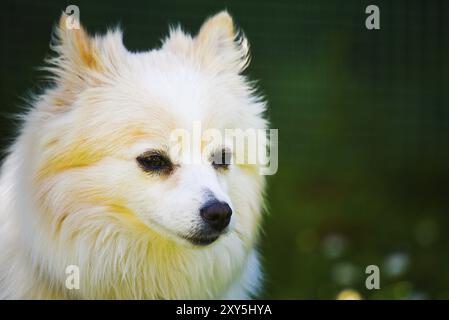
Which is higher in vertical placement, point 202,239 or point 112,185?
point 112,185

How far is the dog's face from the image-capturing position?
2662 millimetres

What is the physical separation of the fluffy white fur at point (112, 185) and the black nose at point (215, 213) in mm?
38

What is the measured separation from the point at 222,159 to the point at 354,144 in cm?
171

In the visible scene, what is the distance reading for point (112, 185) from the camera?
2717 mm

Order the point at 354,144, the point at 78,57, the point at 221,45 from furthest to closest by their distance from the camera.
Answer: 1. the point at 354,144
2. the point at 221,45
3. the point at 78,57

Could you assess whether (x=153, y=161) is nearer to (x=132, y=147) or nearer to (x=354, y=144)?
(x=132, y=147)

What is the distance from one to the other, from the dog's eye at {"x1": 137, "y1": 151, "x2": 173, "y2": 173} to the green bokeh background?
4.71ft

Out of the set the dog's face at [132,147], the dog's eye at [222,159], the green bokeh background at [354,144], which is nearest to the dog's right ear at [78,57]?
the dog's face at [132,147]

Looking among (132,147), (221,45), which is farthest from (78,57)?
(221,45)

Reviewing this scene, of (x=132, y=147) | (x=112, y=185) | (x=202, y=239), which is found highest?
(x=132, y=147)

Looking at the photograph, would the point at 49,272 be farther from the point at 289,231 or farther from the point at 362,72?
the point at 362,72

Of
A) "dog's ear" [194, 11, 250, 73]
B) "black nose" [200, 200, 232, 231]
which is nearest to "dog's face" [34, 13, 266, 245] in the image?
"black nose" [200, 200, 232, 231]

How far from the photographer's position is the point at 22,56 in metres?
3.67

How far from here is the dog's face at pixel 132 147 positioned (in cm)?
266
